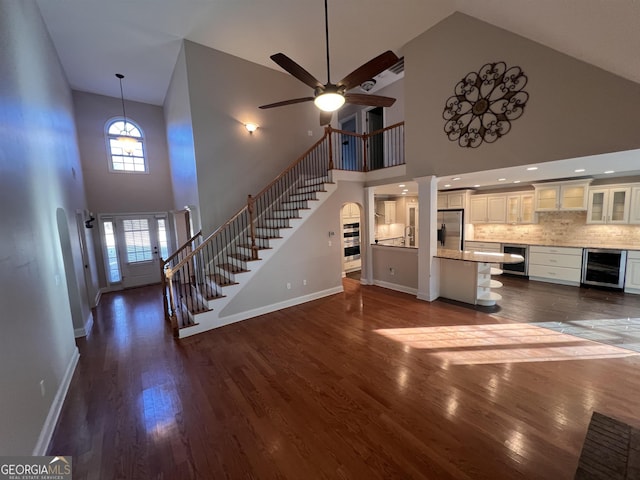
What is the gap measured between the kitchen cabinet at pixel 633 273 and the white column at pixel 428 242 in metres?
3.70

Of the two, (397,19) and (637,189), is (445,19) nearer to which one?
(397,19)

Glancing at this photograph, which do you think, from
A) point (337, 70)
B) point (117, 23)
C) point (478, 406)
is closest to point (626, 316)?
point (478, 406)

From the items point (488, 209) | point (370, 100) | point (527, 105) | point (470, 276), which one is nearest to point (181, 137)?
point (370, 100)

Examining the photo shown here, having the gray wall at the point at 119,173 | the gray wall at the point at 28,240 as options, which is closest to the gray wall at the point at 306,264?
the gray wall at the point at 28,240

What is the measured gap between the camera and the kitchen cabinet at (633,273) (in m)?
5.00

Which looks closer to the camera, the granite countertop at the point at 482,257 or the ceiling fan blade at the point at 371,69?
the ceiling fan blade at the point at 371,69

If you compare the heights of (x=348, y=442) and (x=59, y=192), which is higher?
(x=59, y=192)

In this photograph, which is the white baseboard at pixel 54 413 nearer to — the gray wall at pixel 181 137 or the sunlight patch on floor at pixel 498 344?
the gray wall at pixel 181 137

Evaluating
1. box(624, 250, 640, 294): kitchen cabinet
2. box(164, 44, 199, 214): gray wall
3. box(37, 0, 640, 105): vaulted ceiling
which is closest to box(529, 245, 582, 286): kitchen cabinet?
box(624, 250, 640, 294): kitchen cabinet

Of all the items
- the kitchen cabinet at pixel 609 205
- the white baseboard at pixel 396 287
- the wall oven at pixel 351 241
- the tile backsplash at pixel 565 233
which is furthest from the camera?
the wall oven at pixel 351 241

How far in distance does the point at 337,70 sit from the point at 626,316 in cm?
726

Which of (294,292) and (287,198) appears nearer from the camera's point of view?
(294,292)

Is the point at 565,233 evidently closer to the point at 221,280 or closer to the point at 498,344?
the point at 498,344

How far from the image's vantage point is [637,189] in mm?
5117
